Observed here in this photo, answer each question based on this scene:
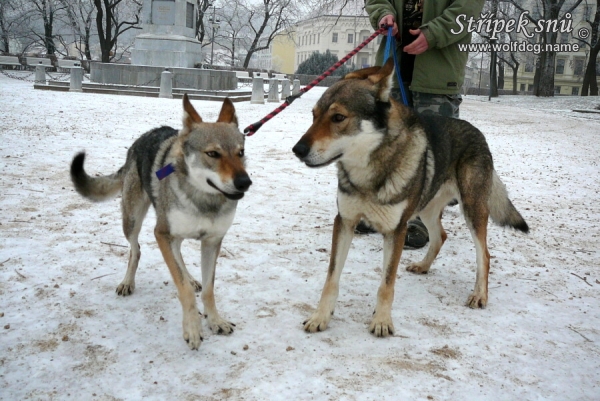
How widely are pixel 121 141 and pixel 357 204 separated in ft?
23.7

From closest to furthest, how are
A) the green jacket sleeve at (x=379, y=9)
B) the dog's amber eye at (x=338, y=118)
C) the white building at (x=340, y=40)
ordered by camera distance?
1. the dog's amber eye at (x=338, y=118)
2. the green jacket sleeve at (x=379, y=9)
3. the white building at (x=340, y=40)

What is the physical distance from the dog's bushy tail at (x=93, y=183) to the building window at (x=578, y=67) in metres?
83.8

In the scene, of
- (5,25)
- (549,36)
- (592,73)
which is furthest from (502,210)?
(5,25)

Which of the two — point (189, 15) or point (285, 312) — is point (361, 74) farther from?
point (189, 15)

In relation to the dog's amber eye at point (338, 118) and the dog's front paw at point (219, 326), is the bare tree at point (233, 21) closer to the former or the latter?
the dog's amber eye at point (338, 118)

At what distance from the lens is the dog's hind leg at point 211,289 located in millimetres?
3242

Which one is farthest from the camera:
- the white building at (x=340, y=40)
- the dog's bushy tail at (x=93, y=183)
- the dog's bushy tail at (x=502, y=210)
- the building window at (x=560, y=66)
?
the white building at (x=340, y=40)

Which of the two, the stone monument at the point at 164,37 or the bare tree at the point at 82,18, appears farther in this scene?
the bare tree at the point at 82,18

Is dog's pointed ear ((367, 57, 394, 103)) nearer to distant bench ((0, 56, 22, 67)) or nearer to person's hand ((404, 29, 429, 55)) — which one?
person's hand ((404, 29, 429, 55))

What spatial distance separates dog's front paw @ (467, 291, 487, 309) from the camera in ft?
12.6

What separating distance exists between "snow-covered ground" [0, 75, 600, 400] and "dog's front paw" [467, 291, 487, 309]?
8 centimetres

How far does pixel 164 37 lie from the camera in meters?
23.5

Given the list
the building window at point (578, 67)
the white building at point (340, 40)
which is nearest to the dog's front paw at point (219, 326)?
the white building at point (340, 40)

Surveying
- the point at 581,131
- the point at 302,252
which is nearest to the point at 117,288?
the point at 302,252
